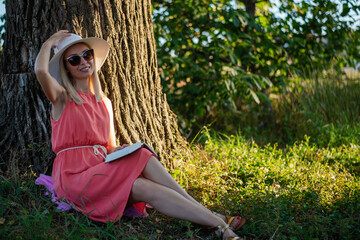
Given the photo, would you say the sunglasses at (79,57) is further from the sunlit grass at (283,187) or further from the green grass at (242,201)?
the sunlit grass at (283,187)

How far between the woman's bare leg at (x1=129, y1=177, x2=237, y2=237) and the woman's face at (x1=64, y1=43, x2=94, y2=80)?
40.6 inches

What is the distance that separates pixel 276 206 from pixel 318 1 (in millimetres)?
3770

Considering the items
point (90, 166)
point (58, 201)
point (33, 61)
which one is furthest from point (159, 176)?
point (33, 61)

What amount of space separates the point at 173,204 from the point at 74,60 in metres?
1.40

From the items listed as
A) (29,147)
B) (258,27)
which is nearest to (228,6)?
(258,27)

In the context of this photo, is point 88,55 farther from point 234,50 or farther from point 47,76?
point 234,50

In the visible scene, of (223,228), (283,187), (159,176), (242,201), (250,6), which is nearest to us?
(223,228)

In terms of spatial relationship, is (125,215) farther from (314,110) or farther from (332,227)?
(314,110)

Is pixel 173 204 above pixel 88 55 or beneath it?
beneath

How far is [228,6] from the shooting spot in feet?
15.8

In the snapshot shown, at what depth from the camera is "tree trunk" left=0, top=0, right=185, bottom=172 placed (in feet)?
10.2

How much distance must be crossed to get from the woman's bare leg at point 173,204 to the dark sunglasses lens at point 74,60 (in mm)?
1091

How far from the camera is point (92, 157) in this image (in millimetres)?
2775

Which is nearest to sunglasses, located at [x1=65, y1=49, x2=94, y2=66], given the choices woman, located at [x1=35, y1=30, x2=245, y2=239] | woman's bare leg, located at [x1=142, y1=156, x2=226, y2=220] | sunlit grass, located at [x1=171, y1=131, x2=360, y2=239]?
woman, located at [x1=35, y1=30, x2=245, y2=239]
